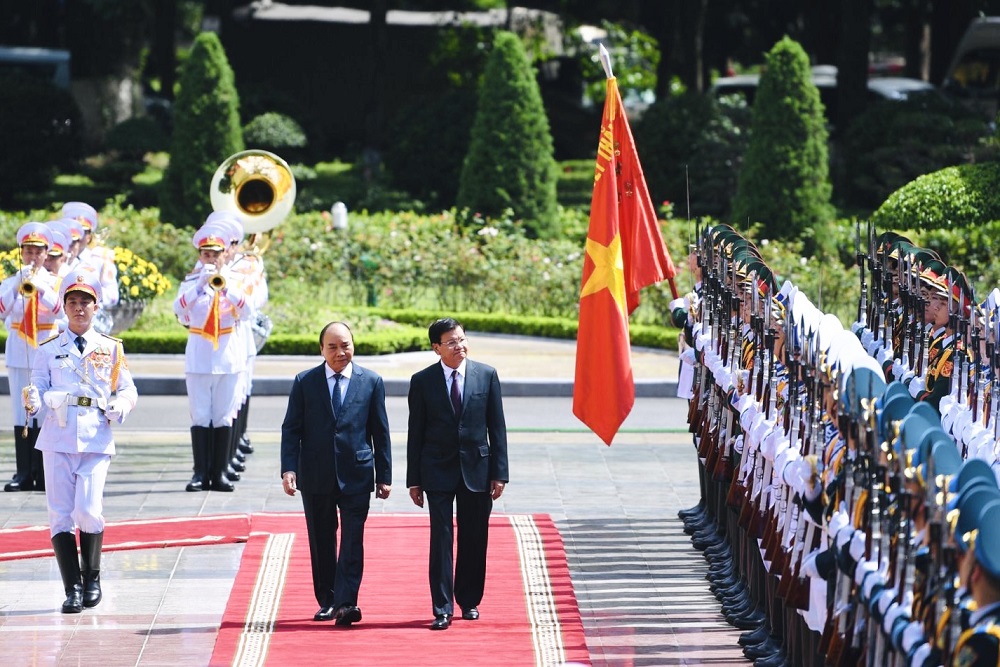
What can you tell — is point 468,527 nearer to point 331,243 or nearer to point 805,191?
point 331,243

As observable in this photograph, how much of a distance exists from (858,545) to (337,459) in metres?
3.38

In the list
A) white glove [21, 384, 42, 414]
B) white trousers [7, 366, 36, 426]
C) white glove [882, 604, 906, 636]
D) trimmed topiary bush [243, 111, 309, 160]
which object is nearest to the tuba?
white trousers [7, 366, 36, 426]

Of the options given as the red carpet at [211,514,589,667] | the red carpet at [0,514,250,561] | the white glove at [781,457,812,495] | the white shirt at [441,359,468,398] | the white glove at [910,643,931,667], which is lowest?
the red carpet at [0,514,250,561]

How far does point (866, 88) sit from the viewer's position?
3409 cm

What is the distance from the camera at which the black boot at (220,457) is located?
13.2 m

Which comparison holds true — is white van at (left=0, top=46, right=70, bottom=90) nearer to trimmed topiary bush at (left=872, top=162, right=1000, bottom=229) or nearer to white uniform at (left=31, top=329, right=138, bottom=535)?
trimmed topiary bush at (left=872, top=162, right=1000, bottom=229)

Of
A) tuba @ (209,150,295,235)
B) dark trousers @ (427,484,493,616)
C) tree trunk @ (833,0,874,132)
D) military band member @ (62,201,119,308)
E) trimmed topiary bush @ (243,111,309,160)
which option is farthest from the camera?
trimmed topiary bush @ (243,111,309,160)

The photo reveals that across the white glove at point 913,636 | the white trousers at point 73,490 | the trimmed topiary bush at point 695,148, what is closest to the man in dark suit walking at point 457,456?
the white trousers at point 73,490

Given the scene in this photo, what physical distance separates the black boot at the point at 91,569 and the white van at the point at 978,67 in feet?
95.1

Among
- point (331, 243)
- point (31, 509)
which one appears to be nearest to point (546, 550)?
point (31, 509)

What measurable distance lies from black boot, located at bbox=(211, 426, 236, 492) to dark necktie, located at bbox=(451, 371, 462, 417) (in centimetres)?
414

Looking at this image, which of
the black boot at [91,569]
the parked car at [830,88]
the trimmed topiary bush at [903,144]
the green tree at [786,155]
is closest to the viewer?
the black boot at [91,569]

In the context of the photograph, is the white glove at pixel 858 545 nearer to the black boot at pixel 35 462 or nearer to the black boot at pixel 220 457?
the black boot at pixel 220 457

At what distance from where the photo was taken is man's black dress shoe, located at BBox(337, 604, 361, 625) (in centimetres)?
930
